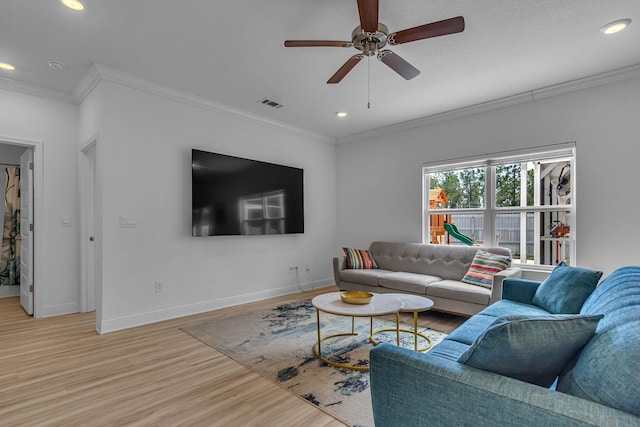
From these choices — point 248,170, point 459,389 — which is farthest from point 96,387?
point 248,170

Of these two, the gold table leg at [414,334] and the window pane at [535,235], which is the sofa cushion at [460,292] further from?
the window pane at [535,235]

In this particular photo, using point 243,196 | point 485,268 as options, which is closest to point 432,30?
point 485,268

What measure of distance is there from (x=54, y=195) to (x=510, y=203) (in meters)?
5.57

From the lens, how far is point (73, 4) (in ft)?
7.43

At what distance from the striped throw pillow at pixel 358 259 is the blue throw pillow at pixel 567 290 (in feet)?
7.60

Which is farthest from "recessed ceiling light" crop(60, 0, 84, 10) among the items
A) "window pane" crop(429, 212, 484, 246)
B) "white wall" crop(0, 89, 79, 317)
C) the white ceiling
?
"window pane" crop(429, 212, 484, 246)

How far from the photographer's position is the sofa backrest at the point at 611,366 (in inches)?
32.8

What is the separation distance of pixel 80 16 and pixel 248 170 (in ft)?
7.76

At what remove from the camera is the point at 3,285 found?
4.79m

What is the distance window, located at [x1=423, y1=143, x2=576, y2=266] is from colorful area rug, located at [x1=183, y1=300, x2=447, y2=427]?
1723 mm

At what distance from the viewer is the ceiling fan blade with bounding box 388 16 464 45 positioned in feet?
6.41

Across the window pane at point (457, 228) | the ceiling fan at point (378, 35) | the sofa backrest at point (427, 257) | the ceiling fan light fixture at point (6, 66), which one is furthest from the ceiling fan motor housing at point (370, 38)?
the ceiling fan light fixture at point (6, 66)

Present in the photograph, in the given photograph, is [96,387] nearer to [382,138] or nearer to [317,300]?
[317,300]

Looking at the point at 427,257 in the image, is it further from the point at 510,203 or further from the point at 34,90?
the point at 34,90
